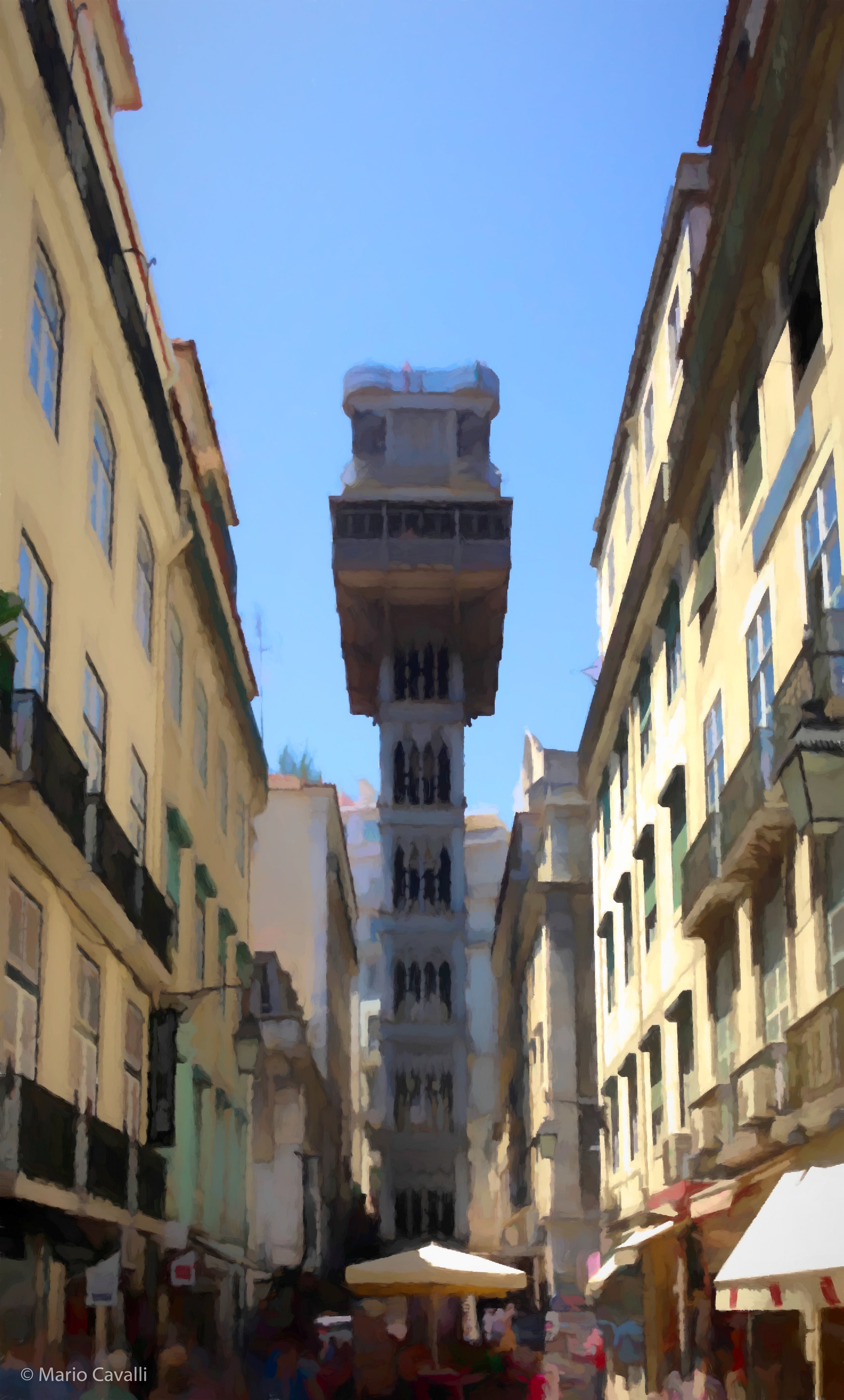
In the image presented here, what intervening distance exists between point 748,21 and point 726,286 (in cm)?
291

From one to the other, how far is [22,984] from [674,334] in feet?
45.0

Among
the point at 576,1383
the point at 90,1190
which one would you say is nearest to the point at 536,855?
the point at 576,1383

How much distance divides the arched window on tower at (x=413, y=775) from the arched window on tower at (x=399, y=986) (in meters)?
7.03

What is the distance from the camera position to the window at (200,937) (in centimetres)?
2455

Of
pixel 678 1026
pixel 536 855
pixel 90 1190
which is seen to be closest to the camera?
pixel 90 1190

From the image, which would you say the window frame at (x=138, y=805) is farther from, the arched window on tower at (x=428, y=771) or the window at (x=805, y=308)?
the arched window on tower at (x=428, y=771)

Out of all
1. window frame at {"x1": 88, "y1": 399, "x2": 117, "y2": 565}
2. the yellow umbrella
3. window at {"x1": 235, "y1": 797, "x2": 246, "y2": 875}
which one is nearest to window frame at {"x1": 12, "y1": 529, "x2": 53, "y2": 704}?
window frame at {"x1": 88, "y1": 399, "x2": 117, "y2": 565}

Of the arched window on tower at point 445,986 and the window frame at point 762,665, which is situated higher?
the arched window on tower at point 445,986

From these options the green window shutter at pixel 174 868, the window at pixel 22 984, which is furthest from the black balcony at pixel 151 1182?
the window at pixel 22 984

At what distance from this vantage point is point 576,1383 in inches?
875

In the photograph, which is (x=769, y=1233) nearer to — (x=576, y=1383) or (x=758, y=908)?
(x=758, y=908)

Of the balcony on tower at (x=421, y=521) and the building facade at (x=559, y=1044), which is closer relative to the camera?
the building facade at (x=559, y=1044)

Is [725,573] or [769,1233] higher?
[725,573]

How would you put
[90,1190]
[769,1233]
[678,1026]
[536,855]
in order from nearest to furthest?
[769,1233]
[90,1190]
[678,1026]
[536,855]
